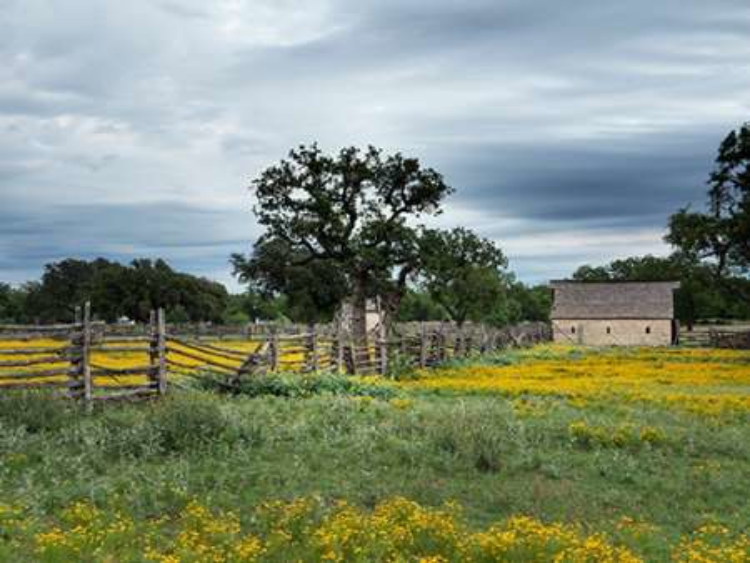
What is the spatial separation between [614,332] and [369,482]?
68.5 meters

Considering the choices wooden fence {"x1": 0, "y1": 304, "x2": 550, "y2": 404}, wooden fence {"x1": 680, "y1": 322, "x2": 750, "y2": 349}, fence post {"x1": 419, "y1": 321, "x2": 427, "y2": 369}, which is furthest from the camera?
wooden fence {"x1": 680, "y1": 322, "x2": 750, "y2": 349}

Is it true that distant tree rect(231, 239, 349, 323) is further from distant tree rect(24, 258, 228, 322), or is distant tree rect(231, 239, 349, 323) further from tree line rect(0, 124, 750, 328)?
distant tree rect(24, 258, 228, 322)

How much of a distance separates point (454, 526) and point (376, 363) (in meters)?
25.6

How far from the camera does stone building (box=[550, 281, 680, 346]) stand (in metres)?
75.0

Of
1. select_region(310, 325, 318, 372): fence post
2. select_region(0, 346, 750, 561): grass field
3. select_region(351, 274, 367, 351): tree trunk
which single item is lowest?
select_region(0, 346, 750, 561): grass field

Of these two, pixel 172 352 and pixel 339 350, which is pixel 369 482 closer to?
pixel 339 350

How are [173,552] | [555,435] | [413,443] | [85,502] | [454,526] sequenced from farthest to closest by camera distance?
[555,435]
[413,443]
[85,502]
[454,526]
[173,552]

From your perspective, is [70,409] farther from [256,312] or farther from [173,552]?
[256,312]

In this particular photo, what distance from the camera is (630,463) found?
12.7 m

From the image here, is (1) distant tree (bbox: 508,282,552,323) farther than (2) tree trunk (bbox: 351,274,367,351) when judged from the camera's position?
Yes

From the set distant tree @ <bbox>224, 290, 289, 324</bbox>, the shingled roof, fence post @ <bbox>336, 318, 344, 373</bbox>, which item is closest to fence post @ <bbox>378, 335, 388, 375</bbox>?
fence post @ <bbox>336, 318, 344, 373</bbox>

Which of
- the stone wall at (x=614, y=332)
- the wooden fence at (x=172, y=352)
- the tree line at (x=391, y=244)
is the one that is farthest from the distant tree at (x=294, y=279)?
the wooden fence at (x=172, y=352)

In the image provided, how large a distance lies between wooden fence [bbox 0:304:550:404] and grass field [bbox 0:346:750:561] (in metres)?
1.61

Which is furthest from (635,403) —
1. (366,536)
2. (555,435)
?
(366,536)
